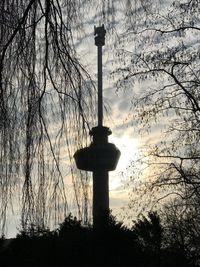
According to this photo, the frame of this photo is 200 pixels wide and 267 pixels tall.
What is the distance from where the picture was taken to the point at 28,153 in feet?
11.8

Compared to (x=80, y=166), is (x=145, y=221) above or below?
above

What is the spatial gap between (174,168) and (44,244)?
20.8 ft

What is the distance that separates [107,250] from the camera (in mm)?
17969

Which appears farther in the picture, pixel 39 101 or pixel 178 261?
pixel 178 261

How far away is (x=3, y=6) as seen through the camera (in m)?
3.68

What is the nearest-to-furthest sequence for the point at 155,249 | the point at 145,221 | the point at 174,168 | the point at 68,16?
the point at 68,16
the point at 174,168
the point at 155,249
the point at 145,221

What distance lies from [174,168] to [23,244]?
22.5 feet

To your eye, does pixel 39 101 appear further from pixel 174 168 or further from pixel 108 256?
pixel 108 256

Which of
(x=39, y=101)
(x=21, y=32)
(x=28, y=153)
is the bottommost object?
(x=28, y=153)

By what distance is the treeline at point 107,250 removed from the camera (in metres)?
17.4

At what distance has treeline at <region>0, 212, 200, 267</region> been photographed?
17.4 m

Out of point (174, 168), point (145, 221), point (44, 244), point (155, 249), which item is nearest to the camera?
point (174, 168)

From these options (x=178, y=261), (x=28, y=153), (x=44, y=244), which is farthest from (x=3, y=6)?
(x=178, y=261)

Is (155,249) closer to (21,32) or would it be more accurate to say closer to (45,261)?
(45,261)
